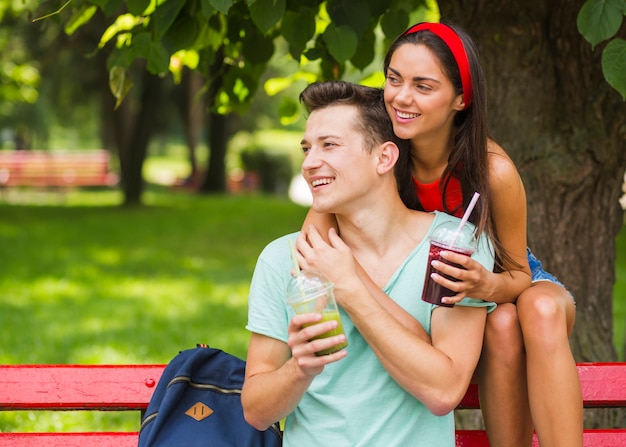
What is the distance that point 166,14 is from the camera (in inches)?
121

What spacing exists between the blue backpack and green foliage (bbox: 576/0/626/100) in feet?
4.40

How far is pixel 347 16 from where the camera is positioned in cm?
315

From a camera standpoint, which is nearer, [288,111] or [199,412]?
[199,412]

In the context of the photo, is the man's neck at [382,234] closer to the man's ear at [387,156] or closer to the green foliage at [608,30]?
the man's ear at [387,156]

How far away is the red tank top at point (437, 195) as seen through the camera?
277 cm

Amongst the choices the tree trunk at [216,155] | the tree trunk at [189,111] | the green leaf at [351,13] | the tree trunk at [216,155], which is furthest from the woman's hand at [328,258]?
the tree trunk at [189,111]

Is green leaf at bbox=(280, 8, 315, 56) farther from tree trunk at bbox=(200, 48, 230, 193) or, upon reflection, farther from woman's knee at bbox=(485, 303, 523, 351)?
tree trunk at bbox=(200, 48, 230, 193)

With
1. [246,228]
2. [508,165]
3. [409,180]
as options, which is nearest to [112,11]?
[409,180]

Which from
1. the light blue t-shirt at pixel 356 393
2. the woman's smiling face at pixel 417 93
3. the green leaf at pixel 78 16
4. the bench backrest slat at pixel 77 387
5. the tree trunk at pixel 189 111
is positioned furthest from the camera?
the tree trunk at pixel 189 111

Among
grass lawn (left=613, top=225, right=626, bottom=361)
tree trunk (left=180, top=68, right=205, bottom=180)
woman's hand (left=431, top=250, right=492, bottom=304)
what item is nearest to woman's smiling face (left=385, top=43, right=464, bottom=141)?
woman's hand (left=431, top=250, right=492, bottom=304)

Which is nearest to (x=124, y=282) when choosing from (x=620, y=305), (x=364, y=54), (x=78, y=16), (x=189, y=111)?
(x=620, y=305)

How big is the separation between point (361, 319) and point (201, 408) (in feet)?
1.88

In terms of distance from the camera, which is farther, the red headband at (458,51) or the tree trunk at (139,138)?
the tree trunk at (139,138)

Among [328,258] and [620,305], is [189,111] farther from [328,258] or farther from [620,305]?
[328,258]
